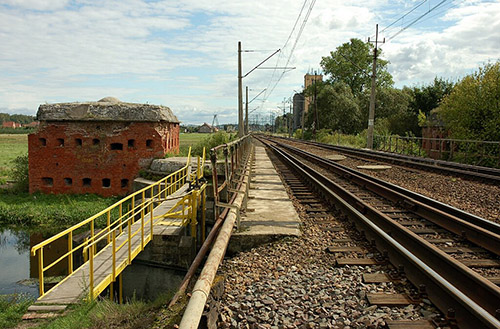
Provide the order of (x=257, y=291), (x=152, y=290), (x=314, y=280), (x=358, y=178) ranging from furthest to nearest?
(x=358, y=178) → (x=152, y=290) → (x=314, y=280) → (x=257, y=291)

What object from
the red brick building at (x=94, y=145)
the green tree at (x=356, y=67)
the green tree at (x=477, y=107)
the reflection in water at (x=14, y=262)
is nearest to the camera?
the reflection in water at (x=14, y=262)

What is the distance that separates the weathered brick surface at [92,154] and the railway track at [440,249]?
14232mm

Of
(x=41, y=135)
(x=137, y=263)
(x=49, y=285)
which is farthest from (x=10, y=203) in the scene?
(x=137, y=263)

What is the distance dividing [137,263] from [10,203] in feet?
48.4

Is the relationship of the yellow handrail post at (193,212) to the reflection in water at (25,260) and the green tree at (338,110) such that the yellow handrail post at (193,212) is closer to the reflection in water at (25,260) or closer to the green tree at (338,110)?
the reflection in water at (25,260)

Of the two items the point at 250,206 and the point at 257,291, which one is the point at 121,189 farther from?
the point at 257,291

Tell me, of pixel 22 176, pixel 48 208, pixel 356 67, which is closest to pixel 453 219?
pixel 48 208

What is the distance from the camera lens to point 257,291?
13.5 ft

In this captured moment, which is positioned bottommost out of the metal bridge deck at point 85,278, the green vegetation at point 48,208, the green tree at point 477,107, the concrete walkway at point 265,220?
the green vegetation at point 48,208

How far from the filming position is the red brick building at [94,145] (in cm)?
2147

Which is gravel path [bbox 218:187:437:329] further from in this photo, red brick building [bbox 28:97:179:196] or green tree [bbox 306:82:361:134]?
Result: green tree [bbox 306:82:361:134]

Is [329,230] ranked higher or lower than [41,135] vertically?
lower

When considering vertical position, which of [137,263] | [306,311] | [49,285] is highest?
[306,311]

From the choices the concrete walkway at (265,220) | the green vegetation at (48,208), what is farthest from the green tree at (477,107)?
the green vegetation at (48,208)
